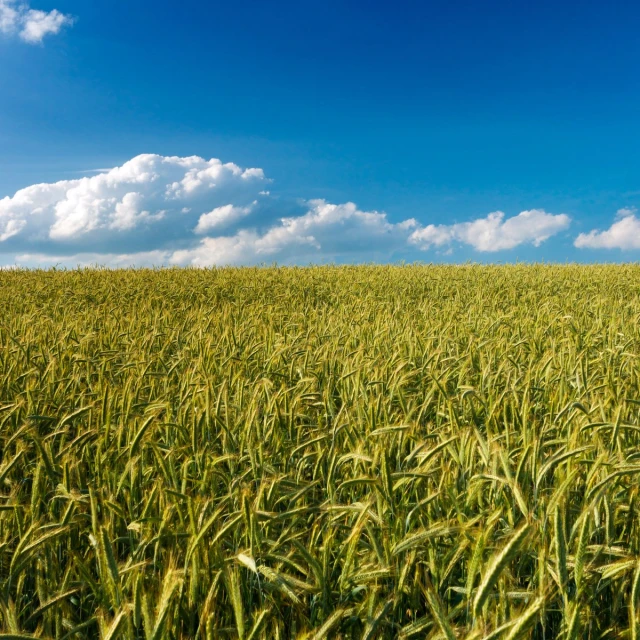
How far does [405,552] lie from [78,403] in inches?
79.6

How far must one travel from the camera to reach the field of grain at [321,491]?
43.6 inches

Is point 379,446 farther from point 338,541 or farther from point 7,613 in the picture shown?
point 7,613

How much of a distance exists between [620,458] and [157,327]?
378cm

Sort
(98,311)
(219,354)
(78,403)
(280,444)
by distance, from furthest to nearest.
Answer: (98,311), (219,354), (78,403), (280,444)

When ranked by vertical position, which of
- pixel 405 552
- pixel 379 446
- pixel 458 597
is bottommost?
pixel 458 597

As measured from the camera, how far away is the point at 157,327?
4.73 meters

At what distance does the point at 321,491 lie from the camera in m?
1.92

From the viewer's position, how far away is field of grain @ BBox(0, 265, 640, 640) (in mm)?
1108

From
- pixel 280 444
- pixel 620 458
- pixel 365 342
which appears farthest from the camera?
pixel 365 342

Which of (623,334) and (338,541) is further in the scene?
(623,334)

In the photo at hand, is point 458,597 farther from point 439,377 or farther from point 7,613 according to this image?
point 439,377

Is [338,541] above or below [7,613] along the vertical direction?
below

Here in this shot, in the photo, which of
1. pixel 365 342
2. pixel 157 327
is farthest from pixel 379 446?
pixel 157 327

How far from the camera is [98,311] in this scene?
6.01 m
